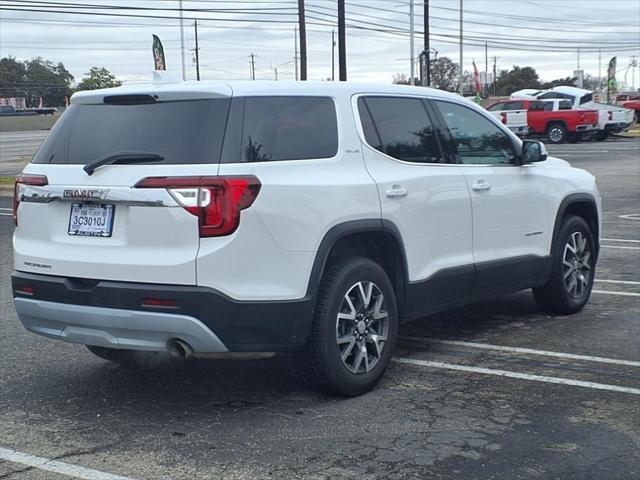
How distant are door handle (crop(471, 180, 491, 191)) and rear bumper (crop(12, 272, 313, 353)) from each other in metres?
1.89

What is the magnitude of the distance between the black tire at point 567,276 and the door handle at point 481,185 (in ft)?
3.69

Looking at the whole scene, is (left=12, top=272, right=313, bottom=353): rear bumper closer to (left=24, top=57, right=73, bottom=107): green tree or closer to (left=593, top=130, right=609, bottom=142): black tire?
(left=593, top=130, right=609, bottom=142): black tire

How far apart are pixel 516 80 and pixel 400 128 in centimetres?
11596

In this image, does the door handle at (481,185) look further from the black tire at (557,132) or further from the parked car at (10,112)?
the parked car at (10,112)

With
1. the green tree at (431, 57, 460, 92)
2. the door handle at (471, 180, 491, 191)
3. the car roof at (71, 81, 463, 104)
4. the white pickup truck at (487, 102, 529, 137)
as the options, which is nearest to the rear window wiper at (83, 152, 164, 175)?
the car roof at (71, 81, 463, 104)

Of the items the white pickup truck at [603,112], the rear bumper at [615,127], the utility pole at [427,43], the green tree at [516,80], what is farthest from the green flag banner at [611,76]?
the green tree at [516,80]

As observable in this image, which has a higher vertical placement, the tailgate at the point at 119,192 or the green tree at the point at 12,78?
the green tree at the point at 12,78

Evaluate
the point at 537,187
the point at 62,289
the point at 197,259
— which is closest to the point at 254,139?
A: the point at 197,259

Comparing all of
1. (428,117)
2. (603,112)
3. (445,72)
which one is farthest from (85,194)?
(445,72)

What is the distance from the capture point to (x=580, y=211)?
25.5 feet

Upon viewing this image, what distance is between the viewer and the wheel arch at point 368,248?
502 centimetres

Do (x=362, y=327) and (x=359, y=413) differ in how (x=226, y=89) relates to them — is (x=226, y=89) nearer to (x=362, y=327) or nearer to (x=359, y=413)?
(x=362, y=327)

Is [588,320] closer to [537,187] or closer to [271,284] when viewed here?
[537,187]

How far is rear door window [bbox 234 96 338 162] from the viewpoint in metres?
4.94
